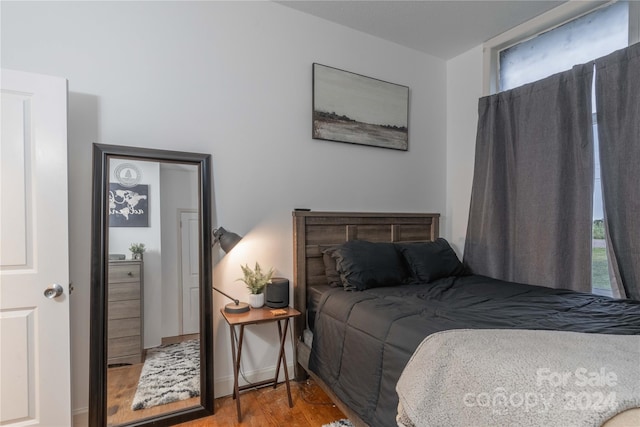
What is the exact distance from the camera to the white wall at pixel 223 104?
1.84 metres

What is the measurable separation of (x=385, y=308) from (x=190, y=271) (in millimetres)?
1249

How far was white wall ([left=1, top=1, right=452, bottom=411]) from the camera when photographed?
1839 millimetres

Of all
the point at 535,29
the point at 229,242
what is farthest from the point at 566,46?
the point at 229,242

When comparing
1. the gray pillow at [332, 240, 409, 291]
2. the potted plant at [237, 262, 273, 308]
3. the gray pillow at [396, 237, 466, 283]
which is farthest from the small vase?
the gray pillow at [396, 237, 466, 283]

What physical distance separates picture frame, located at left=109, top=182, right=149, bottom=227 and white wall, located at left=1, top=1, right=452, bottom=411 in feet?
0.48

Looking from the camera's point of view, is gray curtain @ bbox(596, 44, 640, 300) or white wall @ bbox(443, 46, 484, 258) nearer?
gray curtain @ bbox(596, 44, 640, 300)

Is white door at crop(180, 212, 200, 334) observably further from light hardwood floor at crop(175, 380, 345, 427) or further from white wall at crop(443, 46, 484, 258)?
white wall at crop(443, 46, 484, 258)

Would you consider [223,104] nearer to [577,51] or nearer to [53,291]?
[53,291]

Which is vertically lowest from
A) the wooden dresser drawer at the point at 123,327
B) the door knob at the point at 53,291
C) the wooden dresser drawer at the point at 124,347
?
the wooden dresser drawer at the point at 124,347

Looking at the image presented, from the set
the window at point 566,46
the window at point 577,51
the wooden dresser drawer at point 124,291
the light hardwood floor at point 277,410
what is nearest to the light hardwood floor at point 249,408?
the light hardwood floor at point 277,410

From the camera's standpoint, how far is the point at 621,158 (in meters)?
2.00

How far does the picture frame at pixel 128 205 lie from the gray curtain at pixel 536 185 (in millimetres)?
2630

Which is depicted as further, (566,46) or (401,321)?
(566,46)

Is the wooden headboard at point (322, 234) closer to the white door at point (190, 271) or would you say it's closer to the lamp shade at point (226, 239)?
the lamp shade at point (226, 239)
